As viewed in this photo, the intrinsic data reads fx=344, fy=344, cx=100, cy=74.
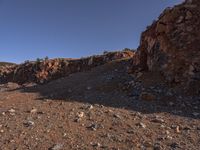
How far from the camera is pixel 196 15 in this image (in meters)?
13.2

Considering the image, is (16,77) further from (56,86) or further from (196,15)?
(196,15)

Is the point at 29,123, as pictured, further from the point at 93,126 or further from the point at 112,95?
the point at 112,95

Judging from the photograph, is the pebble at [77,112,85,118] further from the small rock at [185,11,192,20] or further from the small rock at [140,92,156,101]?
the small rock at [185,11,192,20]

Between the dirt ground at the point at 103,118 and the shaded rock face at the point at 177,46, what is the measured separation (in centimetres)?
67

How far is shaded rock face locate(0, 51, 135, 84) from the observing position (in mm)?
25616

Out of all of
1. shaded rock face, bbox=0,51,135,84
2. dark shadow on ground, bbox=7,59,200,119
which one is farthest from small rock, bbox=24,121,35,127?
shaded rock face, bbox=0,51,135,84

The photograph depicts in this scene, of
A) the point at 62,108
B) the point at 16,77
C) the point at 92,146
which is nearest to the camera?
the point at 92,146

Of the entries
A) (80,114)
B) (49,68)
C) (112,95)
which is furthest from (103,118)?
(49,68)

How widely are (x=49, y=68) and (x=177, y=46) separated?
17.5m

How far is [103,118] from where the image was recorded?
924 cm

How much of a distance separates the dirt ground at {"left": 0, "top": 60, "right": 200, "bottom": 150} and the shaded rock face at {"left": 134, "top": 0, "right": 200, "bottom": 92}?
2.19 ft

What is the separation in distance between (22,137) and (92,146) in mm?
1703

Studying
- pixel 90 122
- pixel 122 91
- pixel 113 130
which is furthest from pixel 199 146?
pixel 122 91

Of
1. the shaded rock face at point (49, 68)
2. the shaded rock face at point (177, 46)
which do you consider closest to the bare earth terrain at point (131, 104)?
the shaded rock face at point (177, 46)
